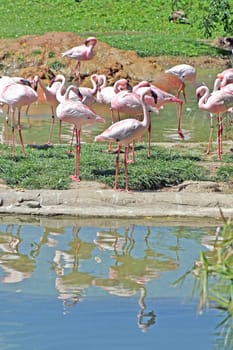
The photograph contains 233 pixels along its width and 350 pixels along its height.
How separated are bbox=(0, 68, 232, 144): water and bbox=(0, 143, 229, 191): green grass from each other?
1.84 m

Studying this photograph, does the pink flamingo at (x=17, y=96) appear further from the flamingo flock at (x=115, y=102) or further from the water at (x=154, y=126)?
the water at (x=154, y=126)

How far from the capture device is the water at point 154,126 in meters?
13.9

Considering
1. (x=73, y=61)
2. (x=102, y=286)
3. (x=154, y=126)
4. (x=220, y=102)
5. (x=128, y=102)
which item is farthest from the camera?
(x=73, y=61)

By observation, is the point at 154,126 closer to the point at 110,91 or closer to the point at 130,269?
the point at 110,91

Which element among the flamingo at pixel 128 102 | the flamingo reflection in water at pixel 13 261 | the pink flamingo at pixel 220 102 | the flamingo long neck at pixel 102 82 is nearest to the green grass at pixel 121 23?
the flamingo long neck at pixel 102 82

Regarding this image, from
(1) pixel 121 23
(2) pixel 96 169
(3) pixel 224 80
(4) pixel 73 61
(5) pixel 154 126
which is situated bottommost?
(1) pixel 121 23

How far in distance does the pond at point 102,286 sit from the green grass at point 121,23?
51.5 feet

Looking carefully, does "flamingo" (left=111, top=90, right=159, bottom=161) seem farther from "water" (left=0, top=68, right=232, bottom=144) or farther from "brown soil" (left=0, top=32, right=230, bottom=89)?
"brown soil" (left=0, top=32, right=230, bottom=89)

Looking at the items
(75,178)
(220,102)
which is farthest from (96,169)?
(220,102)

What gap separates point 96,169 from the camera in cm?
1075

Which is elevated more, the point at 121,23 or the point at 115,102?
the point at 115,102

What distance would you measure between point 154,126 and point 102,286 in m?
7.93

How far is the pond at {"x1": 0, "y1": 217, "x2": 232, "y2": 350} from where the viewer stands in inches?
246

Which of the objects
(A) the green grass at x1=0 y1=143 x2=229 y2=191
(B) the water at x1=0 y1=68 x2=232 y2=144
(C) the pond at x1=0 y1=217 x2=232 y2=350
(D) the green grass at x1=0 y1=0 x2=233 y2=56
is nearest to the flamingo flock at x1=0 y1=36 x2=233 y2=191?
(A) the green grass at x1=0 y1=143 x2=229 y2=191
